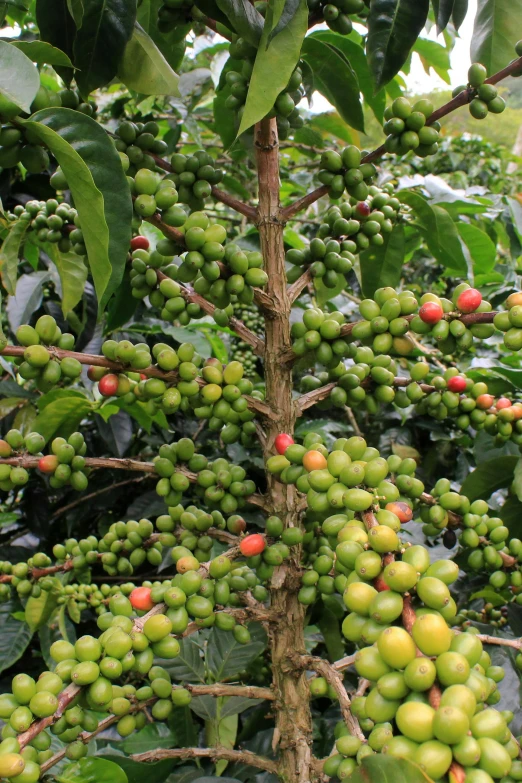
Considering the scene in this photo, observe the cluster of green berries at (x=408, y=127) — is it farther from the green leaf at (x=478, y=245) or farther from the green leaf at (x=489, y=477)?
the green leaf at (x=489, y=477)

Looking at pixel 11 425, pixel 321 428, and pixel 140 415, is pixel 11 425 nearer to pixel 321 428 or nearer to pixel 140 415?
pixel 140 415

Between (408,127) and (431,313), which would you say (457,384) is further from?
(408,127)

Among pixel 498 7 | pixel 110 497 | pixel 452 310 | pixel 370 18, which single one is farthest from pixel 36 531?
pixel 498 7

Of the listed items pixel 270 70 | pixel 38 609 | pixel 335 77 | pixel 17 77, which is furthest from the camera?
pixel 38 609

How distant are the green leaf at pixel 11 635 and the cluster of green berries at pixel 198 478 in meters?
1.20

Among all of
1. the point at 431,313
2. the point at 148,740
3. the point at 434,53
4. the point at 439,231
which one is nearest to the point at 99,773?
the point at 148,740

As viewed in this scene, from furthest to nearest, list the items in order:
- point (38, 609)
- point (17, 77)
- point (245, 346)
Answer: point (245, 346) → point (38, 609) → point (17, 77)

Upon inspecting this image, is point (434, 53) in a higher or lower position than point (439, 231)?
higher

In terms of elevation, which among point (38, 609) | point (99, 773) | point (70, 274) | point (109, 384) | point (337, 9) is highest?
point (337, 9)

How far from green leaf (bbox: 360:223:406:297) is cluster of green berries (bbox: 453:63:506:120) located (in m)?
0.41

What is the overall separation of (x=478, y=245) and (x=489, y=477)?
826 mm

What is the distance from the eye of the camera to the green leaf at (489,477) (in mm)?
1678

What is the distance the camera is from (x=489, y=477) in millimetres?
1707

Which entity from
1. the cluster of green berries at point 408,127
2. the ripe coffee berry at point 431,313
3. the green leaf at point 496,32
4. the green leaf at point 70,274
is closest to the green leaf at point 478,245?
the green leaf at point 496,32
